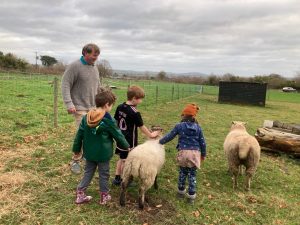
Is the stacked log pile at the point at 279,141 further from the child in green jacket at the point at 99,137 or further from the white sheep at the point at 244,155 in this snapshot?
the child in green jacket at the point at 99,137

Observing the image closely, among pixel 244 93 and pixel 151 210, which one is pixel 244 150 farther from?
pixel 244 93

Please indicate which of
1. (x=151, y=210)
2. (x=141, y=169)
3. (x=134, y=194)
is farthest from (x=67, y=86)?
(x=151, y=210)

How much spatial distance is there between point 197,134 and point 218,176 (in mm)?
2136

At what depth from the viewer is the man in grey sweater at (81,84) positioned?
5.61 m

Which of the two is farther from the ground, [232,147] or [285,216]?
[232,147]

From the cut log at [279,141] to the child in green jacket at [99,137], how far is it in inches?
229

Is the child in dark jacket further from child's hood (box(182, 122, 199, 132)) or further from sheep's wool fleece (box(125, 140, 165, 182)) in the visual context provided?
sheep's wool fleece (box(125, 140, 165, 182))

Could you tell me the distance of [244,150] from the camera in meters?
5.89

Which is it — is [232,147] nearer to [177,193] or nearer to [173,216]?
[177,193]

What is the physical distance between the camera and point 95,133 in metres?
4.58

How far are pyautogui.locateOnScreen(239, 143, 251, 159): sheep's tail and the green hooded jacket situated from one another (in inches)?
93.0

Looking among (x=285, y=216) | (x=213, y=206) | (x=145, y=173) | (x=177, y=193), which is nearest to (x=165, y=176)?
(x=177, y=193)

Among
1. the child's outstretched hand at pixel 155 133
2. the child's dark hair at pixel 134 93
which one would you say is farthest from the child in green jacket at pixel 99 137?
the child's outstretched hand at pixel 155 133

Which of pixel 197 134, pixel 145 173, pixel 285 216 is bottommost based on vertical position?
pixel 285 216
